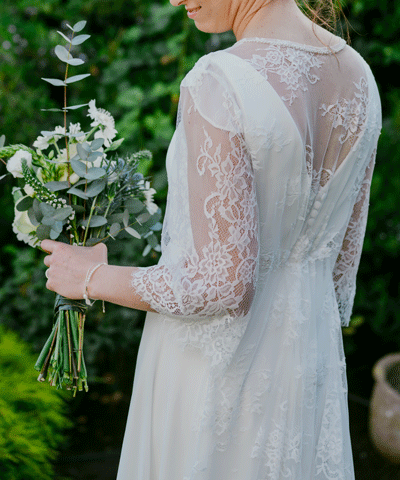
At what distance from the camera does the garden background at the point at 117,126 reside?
343 cm

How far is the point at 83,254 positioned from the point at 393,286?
316 cm

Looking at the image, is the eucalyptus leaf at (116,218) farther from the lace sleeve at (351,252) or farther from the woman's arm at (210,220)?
the lace sleeve at (351,252)

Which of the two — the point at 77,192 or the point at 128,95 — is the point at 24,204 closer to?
the point at 77,192

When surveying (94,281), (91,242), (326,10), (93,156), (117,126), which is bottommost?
(94,281)

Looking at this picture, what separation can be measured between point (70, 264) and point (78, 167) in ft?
0.83

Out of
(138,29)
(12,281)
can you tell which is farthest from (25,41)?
(12,281)

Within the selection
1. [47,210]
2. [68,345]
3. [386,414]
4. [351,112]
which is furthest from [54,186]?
[386,414]

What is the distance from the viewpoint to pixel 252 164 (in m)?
1.25

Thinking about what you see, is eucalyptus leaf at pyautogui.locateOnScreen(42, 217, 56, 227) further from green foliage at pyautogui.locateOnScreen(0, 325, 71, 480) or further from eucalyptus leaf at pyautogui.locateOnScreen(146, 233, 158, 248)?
green foliage at pyautogui.locateOnScreen(0, 325, 71, 480)

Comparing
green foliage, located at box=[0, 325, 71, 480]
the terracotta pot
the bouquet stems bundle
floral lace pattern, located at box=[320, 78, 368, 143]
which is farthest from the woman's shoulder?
the terracotta pot

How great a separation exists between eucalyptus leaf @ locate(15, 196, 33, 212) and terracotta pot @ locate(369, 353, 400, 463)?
2554mm

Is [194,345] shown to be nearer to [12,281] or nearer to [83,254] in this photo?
[83,254]

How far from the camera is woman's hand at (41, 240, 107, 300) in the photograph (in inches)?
56.7

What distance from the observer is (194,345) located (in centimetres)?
142
